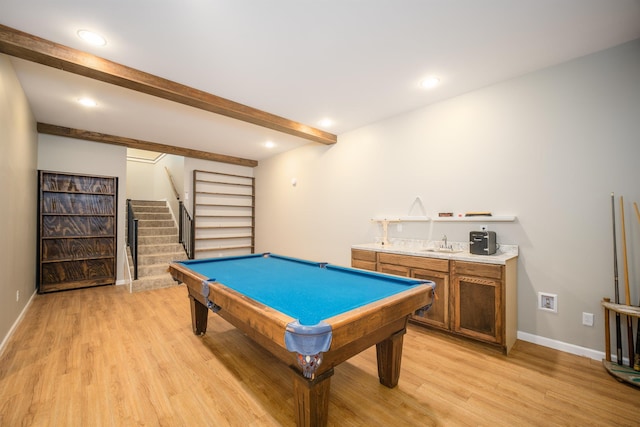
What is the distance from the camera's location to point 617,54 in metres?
2.32

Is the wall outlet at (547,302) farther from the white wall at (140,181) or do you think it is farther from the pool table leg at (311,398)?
the white wall at (140,181)

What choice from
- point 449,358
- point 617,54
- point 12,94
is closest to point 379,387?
point 449,358

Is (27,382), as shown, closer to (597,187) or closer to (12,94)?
(12,94)

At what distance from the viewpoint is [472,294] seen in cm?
262

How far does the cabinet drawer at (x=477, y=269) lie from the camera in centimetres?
247

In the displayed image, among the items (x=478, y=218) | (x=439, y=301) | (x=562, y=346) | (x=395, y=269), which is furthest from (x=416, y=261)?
Result: (x=562, y=346)

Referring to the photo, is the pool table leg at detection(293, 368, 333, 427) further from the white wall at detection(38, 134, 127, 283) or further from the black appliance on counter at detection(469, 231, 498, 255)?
the white wall at detection(38, 134, 127, 283)

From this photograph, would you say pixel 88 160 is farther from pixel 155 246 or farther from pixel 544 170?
pixel 544 170

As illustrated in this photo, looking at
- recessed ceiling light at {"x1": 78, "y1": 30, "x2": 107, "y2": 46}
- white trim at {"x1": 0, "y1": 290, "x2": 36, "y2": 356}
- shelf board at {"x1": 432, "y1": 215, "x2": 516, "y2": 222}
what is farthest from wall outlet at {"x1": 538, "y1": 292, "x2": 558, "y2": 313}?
white trim at {"x1": 0, "y1": 290, "x2": 36, "y2": 356}

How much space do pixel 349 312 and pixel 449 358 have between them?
1.61m

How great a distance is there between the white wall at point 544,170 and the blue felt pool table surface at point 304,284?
5.25 ft

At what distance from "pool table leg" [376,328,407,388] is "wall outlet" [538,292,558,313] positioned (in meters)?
1.69

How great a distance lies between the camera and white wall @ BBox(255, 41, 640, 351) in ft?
7.63

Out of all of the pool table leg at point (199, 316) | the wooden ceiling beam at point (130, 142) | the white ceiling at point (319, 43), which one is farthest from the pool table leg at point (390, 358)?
the wooden ceiling beam at point (130, 142)
